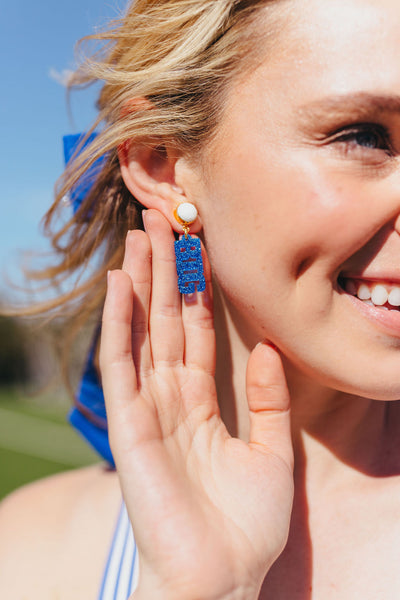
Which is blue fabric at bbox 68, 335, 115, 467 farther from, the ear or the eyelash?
the eyelash

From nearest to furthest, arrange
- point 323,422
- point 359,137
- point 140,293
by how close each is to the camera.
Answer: point 359,137
point 140,293
point 323,422

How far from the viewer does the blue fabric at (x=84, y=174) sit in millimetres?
2242

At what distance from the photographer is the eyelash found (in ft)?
4.90

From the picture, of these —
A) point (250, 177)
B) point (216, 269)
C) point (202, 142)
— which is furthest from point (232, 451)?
point (202, 142)

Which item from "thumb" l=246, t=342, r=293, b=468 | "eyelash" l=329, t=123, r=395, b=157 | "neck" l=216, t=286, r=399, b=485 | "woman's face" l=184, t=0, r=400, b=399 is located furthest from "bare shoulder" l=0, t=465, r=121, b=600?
"eyelash" l=329, t=123, r=395, b=157

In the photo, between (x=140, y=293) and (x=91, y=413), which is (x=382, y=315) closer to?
(x=140, y=293)

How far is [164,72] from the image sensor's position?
71.1 inches

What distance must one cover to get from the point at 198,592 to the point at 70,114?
77.9 inches

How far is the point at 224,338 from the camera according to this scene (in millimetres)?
2072

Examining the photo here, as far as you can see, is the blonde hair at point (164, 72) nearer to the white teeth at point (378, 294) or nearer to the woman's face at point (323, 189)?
the woman's face at point (323, 189)

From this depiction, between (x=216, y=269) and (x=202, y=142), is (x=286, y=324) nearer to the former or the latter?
(x=216, y=269)

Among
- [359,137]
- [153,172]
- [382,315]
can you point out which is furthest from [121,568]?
[359,137]

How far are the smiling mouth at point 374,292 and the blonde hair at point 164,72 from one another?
0.60 meters

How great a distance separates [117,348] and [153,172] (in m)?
0.63
